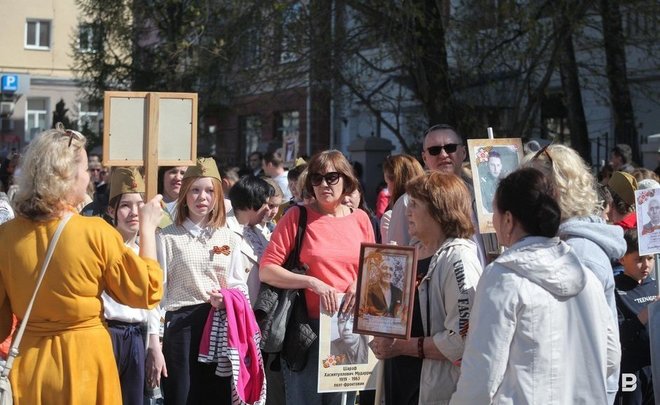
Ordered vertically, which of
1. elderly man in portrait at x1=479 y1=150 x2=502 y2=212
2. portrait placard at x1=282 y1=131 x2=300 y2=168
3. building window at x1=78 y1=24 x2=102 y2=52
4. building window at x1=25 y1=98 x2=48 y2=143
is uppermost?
building window at x1=78 y1=24 x2=102 y2=52

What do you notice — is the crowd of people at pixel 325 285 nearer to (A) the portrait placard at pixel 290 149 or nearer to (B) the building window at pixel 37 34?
(A) the portrait placard at pixel 290 149

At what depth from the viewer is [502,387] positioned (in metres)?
3.75

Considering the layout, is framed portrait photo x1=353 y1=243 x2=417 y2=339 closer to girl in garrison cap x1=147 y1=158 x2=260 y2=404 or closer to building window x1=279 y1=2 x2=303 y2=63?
girl in garrison cap x1=147 y1=158 x2=260 y2=404

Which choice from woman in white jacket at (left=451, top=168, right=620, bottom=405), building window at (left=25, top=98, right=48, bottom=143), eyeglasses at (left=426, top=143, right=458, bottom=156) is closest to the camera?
woman in white jacket at (left=451, top=168, right=620, bottom=405)

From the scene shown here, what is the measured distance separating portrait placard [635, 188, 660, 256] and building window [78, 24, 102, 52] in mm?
23863

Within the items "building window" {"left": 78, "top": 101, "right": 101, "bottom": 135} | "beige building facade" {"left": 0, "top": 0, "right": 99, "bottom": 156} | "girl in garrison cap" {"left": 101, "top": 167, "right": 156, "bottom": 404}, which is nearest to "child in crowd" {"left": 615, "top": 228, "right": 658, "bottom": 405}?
"girl in garrison cap" {"left": 101, "top": 167, "right": 156, "bottom": 404}

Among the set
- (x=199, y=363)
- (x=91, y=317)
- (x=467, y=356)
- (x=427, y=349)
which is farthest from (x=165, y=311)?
(x=467, y=356)

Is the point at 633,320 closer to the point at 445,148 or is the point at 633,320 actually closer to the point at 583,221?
the point at 583,221

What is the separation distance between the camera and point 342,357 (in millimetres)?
5574

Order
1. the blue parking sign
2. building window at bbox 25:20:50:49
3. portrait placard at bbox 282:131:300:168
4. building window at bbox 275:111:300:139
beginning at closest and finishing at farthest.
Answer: portrait placard at bbox 282:131:300:168, building window at bbox 275:111:300:139, the blue parking sign, building window at bbox 25:20:50:49

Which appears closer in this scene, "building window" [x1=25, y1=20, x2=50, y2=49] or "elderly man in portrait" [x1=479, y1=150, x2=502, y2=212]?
"elderly man in portrait" [x1=479, y1=150, x2=502, y2=212]

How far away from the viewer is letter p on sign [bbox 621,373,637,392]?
5.93 meters

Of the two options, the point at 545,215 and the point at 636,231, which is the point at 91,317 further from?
the point at 636,231

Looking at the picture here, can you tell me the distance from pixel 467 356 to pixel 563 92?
51.5 feet
